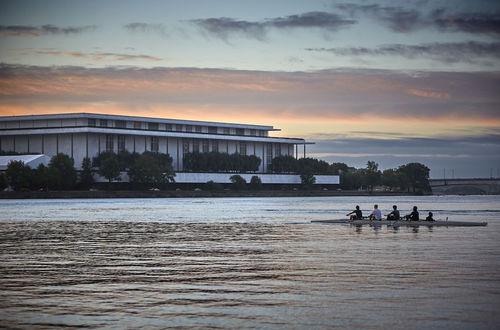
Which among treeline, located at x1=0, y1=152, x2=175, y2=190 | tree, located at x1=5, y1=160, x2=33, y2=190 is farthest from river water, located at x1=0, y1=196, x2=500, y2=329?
treeline, located at x1=0, y1=152, x2=175, y2=190

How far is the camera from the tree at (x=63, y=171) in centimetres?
16112

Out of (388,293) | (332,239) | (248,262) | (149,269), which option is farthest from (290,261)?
(332,239)

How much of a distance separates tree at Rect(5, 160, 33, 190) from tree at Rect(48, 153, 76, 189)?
4.72 m

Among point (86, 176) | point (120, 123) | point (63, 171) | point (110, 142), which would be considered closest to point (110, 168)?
point (86, 176)

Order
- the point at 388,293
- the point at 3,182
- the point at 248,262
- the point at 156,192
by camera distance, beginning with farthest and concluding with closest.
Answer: the point at 156,192, the point at 3,182, the point at 248,262, the point at 388,293

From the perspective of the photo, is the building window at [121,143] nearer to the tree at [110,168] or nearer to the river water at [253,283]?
the tree at [110,168]

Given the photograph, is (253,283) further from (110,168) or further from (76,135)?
(76,135)

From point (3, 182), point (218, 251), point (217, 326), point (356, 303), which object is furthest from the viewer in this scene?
point (3, 182)

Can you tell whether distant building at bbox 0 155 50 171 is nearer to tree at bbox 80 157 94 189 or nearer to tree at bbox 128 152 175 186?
tree at bbox 80 157 94 189

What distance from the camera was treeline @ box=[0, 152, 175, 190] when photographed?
15812 cm

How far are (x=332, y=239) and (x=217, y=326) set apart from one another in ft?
77.3

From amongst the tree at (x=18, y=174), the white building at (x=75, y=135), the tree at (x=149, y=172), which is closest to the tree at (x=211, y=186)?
the white building at (x=75, y=135)

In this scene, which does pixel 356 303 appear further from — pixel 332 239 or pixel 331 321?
pixel 332 239

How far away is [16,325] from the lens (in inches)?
666
